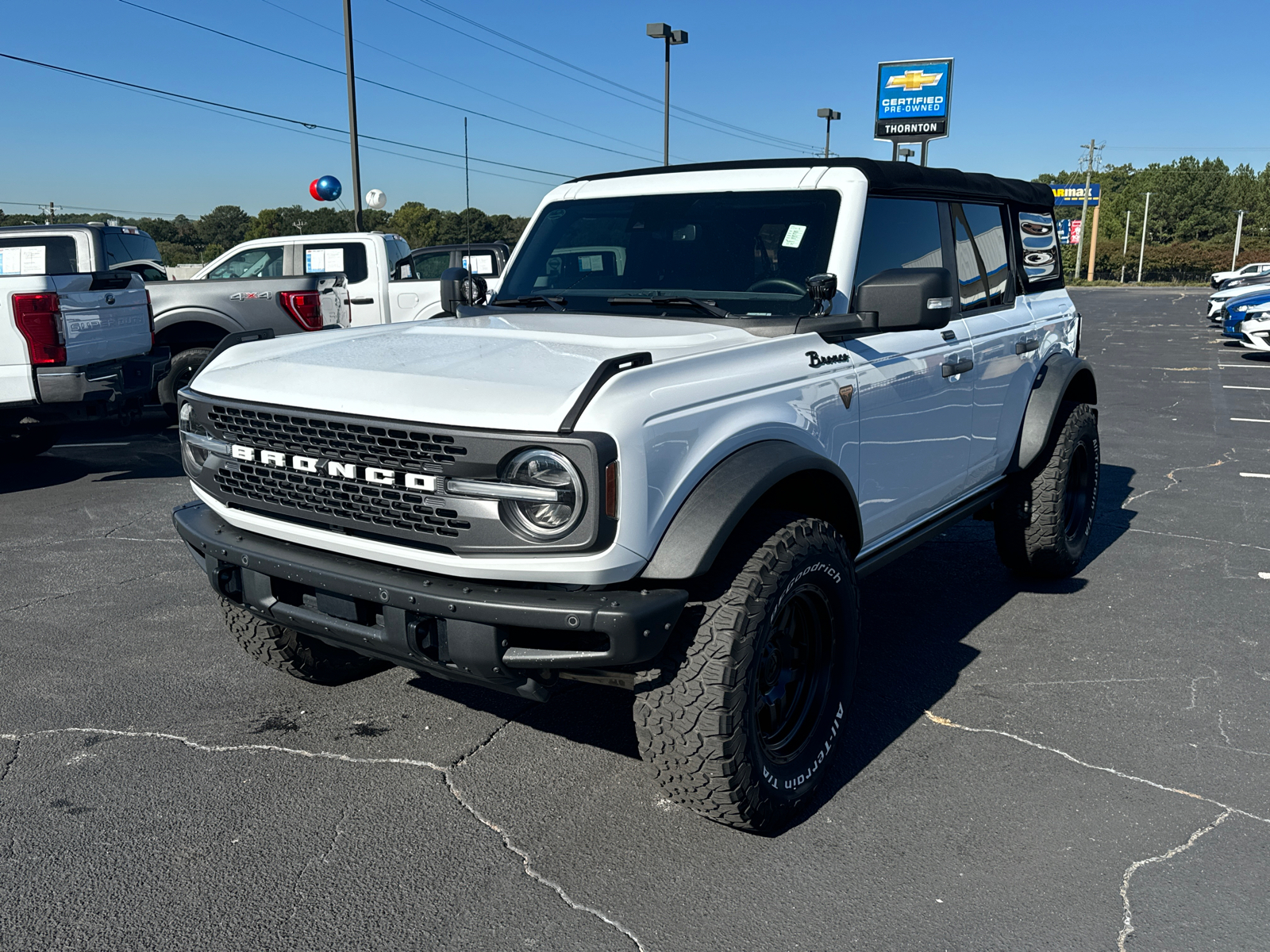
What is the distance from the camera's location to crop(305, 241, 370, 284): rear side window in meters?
12.9

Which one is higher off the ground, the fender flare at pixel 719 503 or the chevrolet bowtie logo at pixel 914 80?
the chevrolet bowtie logo at pixel 914 80

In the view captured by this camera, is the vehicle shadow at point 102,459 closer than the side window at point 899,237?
No

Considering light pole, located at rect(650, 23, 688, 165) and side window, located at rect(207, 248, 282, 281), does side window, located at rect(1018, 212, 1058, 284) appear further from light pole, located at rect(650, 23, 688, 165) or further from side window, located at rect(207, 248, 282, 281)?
light pole, located at rect(650, 23, 688, 165)

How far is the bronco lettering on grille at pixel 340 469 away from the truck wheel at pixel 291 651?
0.87 m

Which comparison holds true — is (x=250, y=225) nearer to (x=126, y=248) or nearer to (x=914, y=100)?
(x=914, y=100)

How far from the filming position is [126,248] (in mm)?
11688

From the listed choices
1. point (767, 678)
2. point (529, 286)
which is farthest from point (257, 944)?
point (529, 286)

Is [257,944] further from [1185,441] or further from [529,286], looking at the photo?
[1185,441]

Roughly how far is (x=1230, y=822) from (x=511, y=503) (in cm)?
242

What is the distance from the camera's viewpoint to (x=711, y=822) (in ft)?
10.3

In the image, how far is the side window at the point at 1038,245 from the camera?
5.34 m

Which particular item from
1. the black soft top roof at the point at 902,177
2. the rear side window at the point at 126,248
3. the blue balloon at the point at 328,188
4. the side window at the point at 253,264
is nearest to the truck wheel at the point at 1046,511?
the black soft top roof at the point at 902,177

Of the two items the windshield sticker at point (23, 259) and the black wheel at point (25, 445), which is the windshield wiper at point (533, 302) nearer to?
the black wheel at point (25, 445)

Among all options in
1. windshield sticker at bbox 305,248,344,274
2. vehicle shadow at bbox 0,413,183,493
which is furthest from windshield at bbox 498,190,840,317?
windshield sticker at bbox 305,248,344,274
